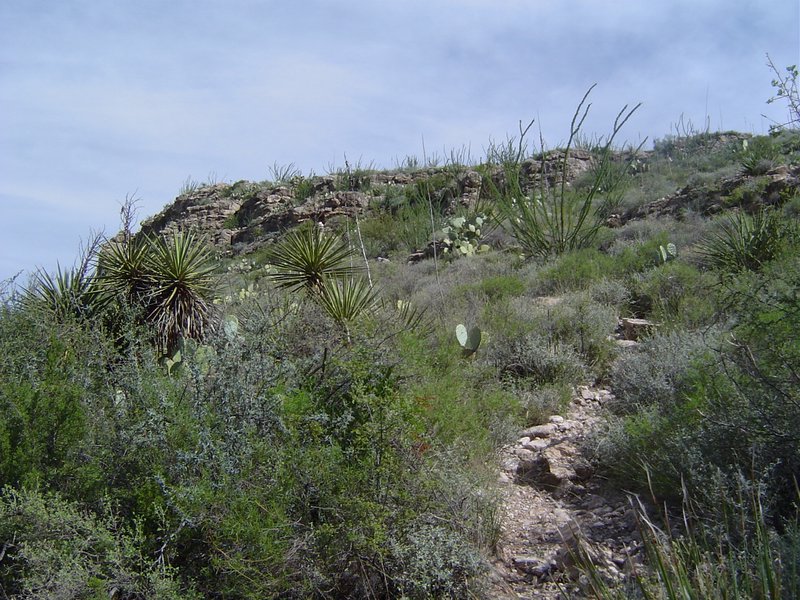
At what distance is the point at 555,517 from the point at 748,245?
21.5 feet

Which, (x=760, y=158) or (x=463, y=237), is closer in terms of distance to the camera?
(x=463, y=237)

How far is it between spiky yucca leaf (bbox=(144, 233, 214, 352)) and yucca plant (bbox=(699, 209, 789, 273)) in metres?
6.51

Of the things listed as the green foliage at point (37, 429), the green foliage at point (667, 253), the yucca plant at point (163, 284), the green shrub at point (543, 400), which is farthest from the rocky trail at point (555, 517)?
the green foliage at point (667, 253)

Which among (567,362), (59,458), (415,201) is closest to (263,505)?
(59,458)

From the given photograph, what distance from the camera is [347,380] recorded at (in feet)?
16.6

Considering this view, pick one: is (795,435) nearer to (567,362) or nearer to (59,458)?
(567,362)

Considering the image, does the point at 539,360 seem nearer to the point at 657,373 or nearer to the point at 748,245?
the point at 657,373

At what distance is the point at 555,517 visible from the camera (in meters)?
4.86

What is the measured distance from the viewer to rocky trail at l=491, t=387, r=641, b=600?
4055 mm

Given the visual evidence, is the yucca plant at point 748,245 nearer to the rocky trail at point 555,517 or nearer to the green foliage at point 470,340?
the green foliage at point 470,340

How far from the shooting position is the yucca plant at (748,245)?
31.4 ft

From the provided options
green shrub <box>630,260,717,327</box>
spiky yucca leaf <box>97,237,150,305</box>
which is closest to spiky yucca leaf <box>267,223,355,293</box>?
spiky yucca leaf <box>97,237,150,305</box>

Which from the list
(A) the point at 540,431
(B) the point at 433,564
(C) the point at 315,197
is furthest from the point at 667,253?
(C) the point at 315,197

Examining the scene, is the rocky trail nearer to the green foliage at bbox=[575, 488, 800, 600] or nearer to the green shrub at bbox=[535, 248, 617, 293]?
the green foliage at bbox=[575, 488, 800, 600]
